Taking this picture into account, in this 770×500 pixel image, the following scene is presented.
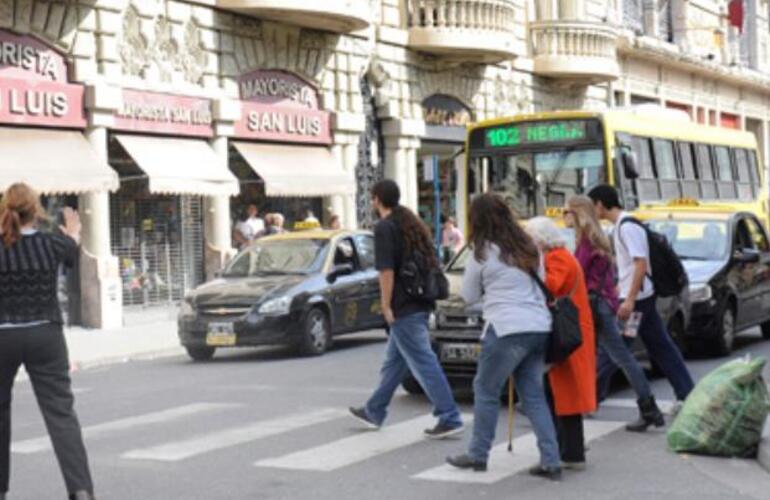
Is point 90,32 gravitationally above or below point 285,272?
above

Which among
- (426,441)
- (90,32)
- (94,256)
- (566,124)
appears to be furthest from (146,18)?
(426,441)

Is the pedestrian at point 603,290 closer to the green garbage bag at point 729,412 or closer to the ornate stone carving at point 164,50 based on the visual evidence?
the green garbage bag at point 729,412

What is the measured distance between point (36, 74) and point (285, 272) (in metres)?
6.23

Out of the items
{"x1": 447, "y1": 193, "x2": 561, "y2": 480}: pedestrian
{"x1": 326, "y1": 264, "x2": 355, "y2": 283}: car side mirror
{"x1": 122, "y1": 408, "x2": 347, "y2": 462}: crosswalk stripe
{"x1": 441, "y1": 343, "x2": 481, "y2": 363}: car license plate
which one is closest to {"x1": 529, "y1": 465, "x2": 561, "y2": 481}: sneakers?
{"x1": 447, "y1": 193, "x2": 561, "y2": 480}: pedestrian

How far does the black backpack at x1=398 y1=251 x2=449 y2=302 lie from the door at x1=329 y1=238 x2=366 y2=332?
7.27 m

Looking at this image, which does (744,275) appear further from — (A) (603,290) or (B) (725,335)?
(A) (603,290)

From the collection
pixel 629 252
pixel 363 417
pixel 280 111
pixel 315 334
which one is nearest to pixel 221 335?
pixel 315 334

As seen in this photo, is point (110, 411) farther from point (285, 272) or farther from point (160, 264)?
point (160, 264)

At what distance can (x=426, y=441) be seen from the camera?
32.0 feet

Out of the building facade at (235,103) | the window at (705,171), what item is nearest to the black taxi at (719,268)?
the building facade at (235,103)

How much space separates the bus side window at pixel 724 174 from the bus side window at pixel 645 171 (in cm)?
371

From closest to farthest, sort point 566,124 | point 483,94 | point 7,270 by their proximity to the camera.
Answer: point 7,270 → point 566,124 → point 483,94

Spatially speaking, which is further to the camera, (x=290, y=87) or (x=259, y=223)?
(x=290, y=87)

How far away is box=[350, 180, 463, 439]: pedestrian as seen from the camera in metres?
9.62
